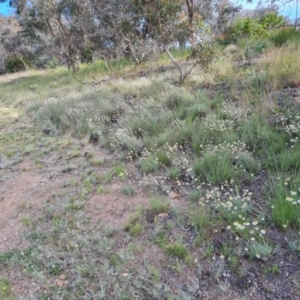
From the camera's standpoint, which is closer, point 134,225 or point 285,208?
point 285,208

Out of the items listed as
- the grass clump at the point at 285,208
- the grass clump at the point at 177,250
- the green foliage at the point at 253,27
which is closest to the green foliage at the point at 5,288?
the grass clump at the point at 177,250

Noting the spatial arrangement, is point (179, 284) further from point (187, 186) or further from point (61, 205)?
point (61, 205)

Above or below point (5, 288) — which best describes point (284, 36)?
above

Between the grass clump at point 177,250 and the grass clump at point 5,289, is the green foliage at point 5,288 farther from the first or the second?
the grass clump at point 177,250

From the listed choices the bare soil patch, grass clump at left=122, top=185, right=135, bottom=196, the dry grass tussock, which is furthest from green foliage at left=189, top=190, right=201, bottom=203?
the dry grass tussock

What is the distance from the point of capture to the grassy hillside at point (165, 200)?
1905mm

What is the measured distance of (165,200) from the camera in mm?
2670

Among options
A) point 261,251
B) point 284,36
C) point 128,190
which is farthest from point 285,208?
point 284,36

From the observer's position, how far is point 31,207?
2979 mm

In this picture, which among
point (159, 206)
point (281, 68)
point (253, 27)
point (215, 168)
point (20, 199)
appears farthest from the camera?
point (253, 27)

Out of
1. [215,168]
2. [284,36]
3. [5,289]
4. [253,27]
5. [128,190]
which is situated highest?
[253,27]

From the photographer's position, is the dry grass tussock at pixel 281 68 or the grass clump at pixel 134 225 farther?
the dry grass tussock at pixel 281 68

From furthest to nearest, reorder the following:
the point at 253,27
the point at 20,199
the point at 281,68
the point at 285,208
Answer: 1. the point at 253,27
2. the point at 281,68
3. the point at 20,199
4. the point at 285,208

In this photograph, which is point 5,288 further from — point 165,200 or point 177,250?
point 165,200
